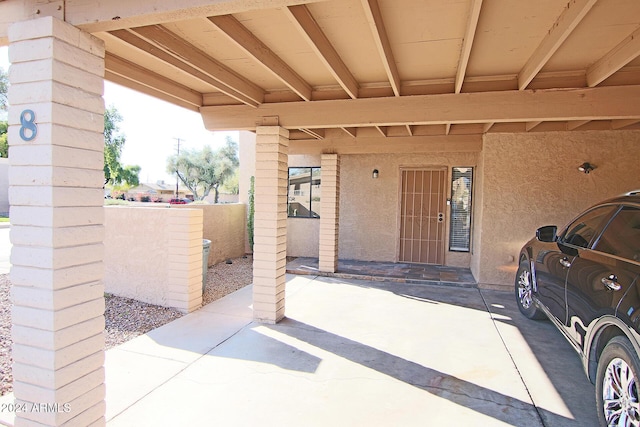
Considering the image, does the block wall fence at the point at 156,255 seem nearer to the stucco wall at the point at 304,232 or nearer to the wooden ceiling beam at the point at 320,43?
the wooden ceiling beam at the point at 320,43

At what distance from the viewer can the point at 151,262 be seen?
17.5ft

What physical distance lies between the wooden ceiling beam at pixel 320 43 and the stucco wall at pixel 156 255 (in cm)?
274

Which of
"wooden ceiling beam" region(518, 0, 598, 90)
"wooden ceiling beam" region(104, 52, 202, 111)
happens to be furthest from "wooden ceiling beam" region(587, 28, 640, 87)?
"wooden ceiling beam" region(104, 52, 202, 111)

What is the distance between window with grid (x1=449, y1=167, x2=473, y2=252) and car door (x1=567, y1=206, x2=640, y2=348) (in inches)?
210

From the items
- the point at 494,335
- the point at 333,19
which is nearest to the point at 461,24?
the point at 333,19

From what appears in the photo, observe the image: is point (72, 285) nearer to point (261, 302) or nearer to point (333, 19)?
point (333, 19)

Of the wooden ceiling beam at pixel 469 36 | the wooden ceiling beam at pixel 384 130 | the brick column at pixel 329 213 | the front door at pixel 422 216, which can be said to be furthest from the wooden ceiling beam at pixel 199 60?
the front door at pixel 422 216

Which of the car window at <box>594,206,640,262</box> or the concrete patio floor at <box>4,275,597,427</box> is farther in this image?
the concrete patio floor at <box>4,275,597,427</box>

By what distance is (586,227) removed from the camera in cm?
354

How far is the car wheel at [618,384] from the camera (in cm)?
220

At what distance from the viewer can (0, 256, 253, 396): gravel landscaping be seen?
3.58 meters

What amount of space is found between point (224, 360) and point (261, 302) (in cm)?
120

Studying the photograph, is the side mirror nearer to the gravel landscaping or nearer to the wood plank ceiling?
the wood plank ceiling

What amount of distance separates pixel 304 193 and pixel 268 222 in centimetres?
492
